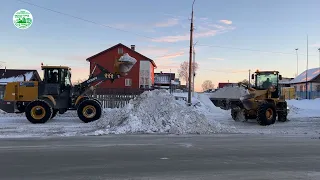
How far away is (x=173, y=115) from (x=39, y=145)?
22.5ft

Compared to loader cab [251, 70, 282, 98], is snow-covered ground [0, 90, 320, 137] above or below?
below

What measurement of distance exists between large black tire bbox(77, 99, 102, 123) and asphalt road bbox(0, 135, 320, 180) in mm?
5575

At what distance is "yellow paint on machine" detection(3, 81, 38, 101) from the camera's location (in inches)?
784

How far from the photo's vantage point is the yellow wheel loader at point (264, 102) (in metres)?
19.5

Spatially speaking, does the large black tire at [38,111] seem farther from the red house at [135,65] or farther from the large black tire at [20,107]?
the red house at [135,65]

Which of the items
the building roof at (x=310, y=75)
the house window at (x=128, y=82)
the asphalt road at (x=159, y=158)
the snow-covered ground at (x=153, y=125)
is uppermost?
the building roof at (x=310, y=75)

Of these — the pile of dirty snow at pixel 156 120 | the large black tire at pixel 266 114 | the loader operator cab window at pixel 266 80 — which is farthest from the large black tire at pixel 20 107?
the loader operator cab window at pixel 266 80

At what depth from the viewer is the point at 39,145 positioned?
1220 centimetres

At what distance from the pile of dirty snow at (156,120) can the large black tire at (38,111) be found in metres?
2.62

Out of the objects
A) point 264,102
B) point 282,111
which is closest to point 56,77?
point 264,102

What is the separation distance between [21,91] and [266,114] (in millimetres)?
13218

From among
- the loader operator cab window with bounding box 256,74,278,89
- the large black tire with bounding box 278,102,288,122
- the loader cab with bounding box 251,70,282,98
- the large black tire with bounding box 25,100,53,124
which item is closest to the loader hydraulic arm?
the large black tire with bounding box 25,100,53,124

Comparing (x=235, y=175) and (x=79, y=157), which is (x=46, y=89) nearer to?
(x=79, y=157)

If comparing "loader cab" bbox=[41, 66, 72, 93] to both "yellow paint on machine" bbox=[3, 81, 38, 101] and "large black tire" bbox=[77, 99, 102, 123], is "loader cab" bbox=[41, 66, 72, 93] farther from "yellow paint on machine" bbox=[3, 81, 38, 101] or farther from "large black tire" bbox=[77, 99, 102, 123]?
"large black tire" bbox=[77, 99, 102, 123]
